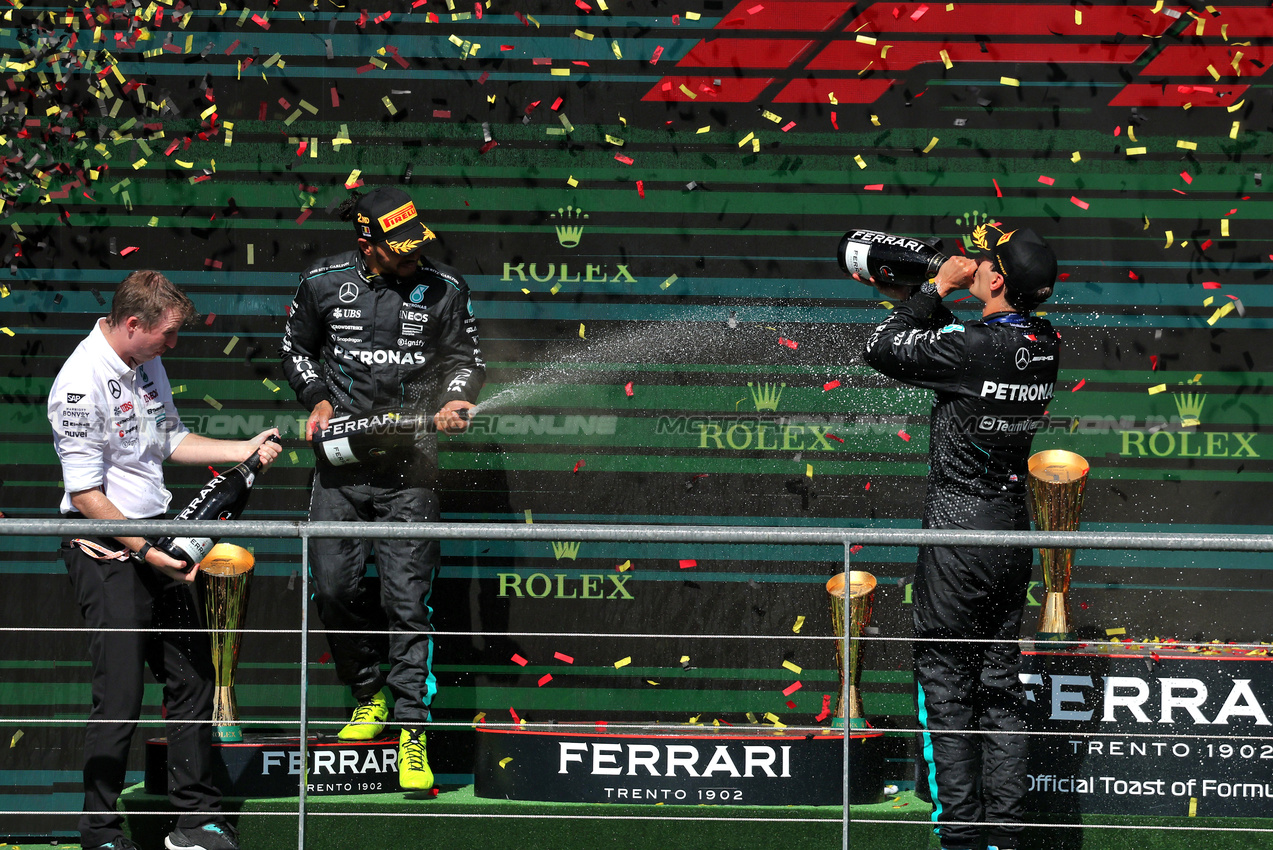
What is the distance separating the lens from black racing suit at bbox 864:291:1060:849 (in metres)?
3.78

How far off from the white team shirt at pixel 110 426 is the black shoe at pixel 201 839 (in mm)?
999

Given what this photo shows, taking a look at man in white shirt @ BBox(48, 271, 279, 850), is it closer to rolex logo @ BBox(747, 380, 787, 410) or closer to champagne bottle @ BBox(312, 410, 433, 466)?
champagne bottle @ BBox(312, 410, 433, 466)

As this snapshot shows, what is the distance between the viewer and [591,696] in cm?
500

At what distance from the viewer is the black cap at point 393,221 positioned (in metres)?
4.35

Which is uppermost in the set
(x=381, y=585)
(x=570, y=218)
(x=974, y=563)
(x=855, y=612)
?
(x=570, y=218)

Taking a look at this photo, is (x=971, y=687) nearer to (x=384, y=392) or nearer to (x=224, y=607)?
(x=384, y=392)

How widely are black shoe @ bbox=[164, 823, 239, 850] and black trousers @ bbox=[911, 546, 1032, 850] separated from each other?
222 cm

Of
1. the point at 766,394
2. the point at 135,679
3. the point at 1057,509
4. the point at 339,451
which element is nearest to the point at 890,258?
the point at 766,394

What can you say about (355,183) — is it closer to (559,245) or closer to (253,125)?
(253,125)

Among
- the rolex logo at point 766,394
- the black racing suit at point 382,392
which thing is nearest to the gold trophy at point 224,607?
the black racing suit at point 382,392

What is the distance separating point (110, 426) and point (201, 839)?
132cm

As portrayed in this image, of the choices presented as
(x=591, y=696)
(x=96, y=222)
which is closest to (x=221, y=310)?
(x=96, y=222)

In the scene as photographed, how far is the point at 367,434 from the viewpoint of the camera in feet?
14.2

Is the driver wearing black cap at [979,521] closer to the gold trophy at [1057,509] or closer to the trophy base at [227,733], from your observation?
the gold trophy at [1057,509]
